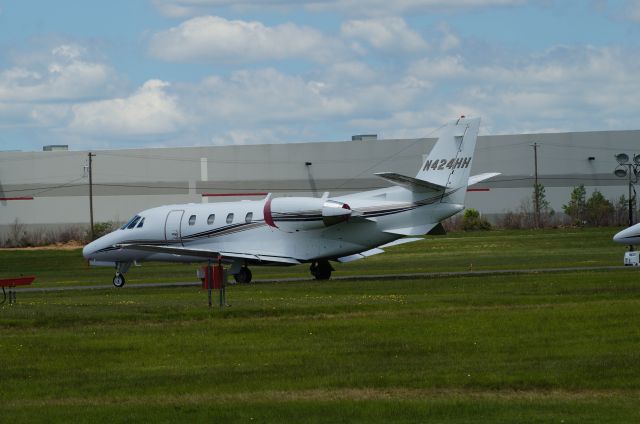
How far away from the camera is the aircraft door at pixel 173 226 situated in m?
50.5

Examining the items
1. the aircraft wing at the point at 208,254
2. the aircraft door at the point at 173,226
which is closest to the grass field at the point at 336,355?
the aircraft wing at the point at 208,254

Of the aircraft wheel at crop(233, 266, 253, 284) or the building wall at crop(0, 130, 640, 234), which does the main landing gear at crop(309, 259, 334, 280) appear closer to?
the aircraft wheel at crop(233, 266, 253, 284)

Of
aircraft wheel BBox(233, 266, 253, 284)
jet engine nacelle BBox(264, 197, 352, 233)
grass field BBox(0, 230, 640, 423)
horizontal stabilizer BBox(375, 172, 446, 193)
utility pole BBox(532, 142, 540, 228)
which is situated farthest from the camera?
utility pole BBox(532, 142, 540, 228)

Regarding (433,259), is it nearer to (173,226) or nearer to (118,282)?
(173,226)

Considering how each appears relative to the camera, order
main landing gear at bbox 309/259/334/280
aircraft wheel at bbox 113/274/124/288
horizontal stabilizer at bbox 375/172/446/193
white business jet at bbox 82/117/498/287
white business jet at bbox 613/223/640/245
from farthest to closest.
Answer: white business jet at bbox 613/223/640/245 < aircraft wheel at bbox 113/274/124/288 < main landing gear at bbox 309/259/334/280 < white business jet at bbox 82/117/498/287 < horizontal stabilizer at bbox 375/172/446/193

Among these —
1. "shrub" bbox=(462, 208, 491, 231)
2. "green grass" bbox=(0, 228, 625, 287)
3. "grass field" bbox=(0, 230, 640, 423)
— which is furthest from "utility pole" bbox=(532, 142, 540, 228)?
"grass field" bbox=(0, 230, 640, 423)

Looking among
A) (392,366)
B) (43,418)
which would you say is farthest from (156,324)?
(43,418)

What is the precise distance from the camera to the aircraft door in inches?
1989

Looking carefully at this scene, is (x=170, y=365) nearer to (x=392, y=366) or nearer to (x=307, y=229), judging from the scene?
(x=392, y=366)

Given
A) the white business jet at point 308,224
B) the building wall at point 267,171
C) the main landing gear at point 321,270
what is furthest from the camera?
the building wall at point 267,171

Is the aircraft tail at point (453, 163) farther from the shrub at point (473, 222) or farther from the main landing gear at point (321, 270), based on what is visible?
the shrub at point (473, 222)

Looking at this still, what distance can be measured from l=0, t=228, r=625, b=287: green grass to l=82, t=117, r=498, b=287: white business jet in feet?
12.2

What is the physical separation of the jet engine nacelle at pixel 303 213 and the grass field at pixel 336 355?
16.5ft

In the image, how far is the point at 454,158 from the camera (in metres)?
44.8
